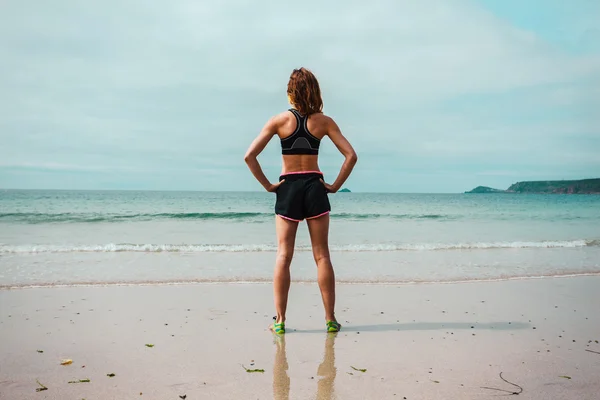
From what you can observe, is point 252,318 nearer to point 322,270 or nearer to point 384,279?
point 322,270

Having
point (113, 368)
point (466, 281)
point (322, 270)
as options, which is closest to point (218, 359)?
point (113, 368)

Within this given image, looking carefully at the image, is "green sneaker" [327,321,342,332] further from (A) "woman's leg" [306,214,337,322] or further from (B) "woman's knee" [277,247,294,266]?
(B) "woman's knee" [277,247,294,266]

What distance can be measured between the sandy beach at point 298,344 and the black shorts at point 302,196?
3.57 feet

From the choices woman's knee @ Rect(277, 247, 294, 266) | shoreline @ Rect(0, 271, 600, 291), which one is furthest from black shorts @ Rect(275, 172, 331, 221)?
shoreline @ Rect(0, 271, 600, 291)

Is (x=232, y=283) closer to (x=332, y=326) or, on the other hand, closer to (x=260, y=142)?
(x=332, y=326)

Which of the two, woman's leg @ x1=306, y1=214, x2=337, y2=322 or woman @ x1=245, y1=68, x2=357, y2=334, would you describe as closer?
woman @ x1=245, y1=68, x2=357, y2=334

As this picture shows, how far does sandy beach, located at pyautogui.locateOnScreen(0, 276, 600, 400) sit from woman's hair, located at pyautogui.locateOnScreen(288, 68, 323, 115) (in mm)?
1986

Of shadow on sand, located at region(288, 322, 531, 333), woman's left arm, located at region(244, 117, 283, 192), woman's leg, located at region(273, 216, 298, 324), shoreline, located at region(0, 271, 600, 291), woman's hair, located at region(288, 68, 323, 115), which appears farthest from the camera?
shoreline, located at region(0, 271, 600, 291)

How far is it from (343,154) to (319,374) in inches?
73.8

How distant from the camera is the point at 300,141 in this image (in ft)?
13.6

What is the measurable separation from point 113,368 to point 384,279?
15.3 ft

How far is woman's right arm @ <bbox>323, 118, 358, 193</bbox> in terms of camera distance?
13.7ft

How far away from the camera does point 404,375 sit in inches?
128

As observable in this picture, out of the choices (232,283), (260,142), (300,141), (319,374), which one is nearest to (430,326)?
(319,374)
